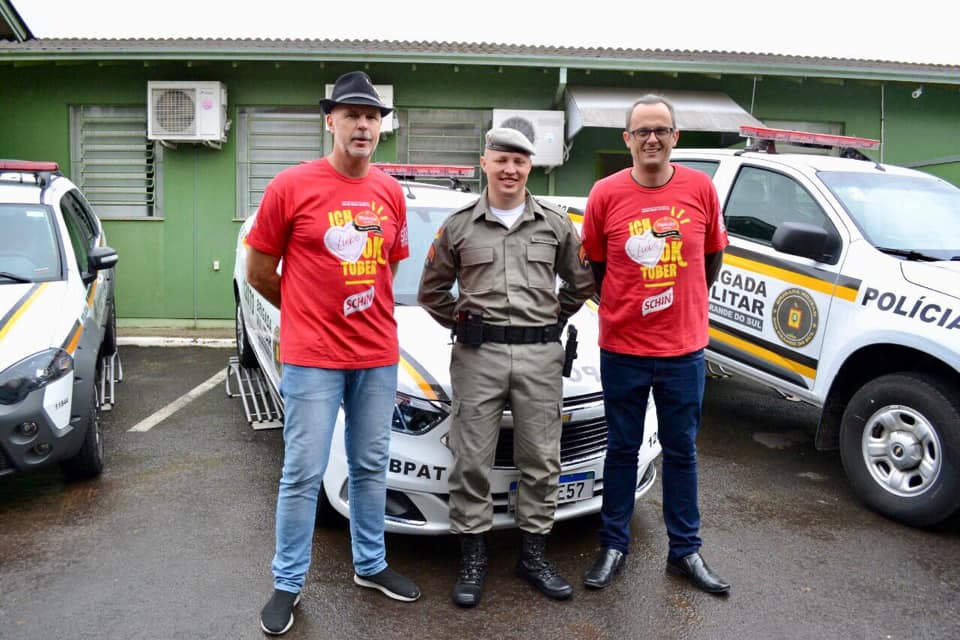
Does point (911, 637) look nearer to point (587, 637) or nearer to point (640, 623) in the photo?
point (640, 623)

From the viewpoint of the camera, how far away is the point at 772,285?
197 inches

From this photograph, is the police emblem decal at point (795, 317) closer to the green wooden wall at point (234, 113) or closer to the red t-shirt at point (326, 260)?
the red t-shirt at point (326, 260)

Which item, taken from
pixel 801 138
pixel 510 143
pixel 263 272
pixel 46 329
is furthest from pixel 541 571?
pixel 801 138

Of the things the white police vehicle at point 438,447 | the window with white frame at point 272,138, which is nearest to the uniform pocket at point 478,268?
the white police vehicle at point 438,447

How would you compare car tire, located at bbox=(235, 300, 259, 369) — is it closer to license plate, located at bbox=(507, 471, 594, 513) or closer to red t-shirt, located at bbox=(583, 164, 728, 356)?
license plate, located at bbox=(507, 471, 594, 513)

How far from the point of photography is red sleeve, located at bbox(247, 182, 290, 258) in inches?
115

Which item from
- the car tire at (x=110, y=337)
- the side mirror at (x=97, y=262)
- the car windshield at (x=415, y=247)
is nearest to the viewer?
the car windshield at (x=415, y=247)

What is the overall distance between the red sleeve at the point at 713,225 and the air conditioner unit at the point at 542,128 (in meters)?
6.13

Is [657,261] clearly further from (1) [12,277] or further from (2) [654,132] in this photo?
(1) [12,277]

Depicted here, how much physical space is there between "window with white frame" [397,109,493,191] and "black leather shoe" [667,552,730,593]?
23.1 feet

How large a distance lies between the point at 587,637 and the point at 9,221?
14.7 feet

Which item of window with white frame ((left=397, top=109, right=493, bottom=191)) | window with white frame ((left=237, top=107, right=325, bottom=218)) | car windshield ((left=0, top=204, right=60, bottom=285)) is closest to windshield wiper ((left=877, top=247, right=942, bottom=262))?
car windshield ((left=0, top=204, right=60, bottom=285))

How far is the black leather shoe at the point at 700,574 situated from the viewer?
340cm

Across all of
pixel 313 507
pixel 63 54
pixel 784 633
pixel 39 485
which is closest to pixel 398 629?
pixel 313 507
